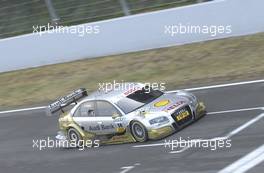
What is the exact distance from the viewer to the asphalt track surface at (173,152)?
1293 cm

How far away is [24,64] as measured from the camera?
26.0 m

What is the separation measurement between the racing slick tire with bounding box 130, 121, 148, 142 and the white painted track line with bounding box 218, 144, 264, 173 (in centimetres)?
312

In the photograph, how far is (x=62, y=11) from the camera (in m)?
24.7

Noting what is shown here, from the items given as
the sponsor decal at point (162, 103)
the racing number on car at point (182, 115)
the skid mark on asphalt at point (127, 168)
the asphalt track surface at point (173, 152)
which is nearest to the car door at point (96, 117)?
the asphalt track surface at point (173, 152)

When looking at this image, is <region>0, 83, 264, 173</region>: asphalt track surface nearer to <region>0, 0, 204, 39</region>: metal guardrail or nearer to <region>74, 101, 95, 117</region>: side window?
<region>74, 101, 95, 117</region>: side window

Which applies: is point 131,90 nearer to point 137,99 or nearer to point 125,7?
point 137,99

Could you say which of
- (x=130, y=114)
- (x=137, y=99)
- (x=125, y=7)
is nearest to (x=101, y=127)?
(x=130, y=114)

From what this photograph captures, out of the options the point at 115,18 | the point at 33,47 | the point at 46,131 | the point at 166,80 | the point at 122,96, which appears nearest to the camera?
the point at 122,96

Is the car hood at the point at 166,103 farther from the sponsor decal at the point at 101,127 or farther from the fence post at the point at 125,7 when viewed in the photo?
the fence post at the point at 125,7

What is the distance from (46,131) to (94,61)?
5965 millimetres

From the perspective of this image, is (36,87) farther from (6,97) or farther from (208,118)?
(208,118)

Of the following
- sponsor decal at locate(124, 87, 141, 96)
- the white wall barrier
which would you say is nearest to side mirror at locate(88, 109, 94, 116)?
sponsor decal at locate(124, 87, 141, 96)

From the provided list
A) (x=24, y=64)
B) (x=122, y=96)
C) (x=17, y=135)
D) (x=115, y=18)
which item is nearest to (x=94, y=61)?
(x=115, y=18)

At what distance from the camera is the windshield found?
50.8 ft
